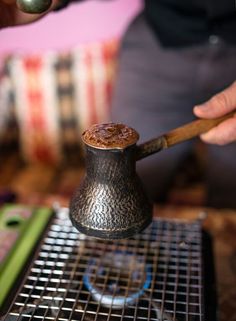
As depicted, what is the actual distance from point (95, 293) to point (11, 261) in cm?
Result: 20

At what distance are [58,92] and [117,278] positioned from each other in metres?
1.57

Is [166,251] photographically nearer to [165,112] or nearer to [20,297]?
[20,297]

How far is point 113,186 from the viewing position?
0.80m

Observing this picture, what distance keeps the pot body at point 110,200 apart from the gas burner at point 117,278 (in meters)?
0.14

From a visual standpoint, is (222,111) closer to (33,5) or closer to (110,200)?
(110,200)

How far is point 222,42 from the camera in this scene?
1.45m

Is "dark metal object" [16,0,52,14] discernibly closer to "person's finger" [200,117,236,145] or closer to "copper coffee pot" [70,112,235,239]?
"copper coffee pot" [70,112,235,239]

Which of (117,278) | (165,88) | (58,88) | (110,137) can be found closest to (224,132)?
(110,137)

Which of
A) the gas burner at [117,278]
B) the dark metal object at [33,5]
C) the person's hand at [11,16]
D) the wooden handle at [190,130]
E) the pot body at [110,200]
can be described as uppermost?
the dark metal object at [33,5]

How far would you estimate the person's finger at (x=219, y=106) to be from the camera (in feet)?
2.88

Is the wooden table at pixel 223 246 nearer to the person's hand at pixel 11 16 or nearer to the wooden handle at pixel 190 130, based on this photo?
the wooden handle at pixel 190 130

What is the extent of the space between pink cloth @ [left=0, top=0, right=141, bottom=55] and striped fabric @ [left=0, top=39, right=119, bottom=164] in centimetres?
12

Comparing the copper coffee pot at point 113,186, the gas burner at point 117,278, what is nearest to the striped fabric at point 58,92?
the gas burner at point 117,278

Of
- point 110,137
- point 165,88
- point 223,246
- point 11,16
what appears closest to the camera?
point 110,137
